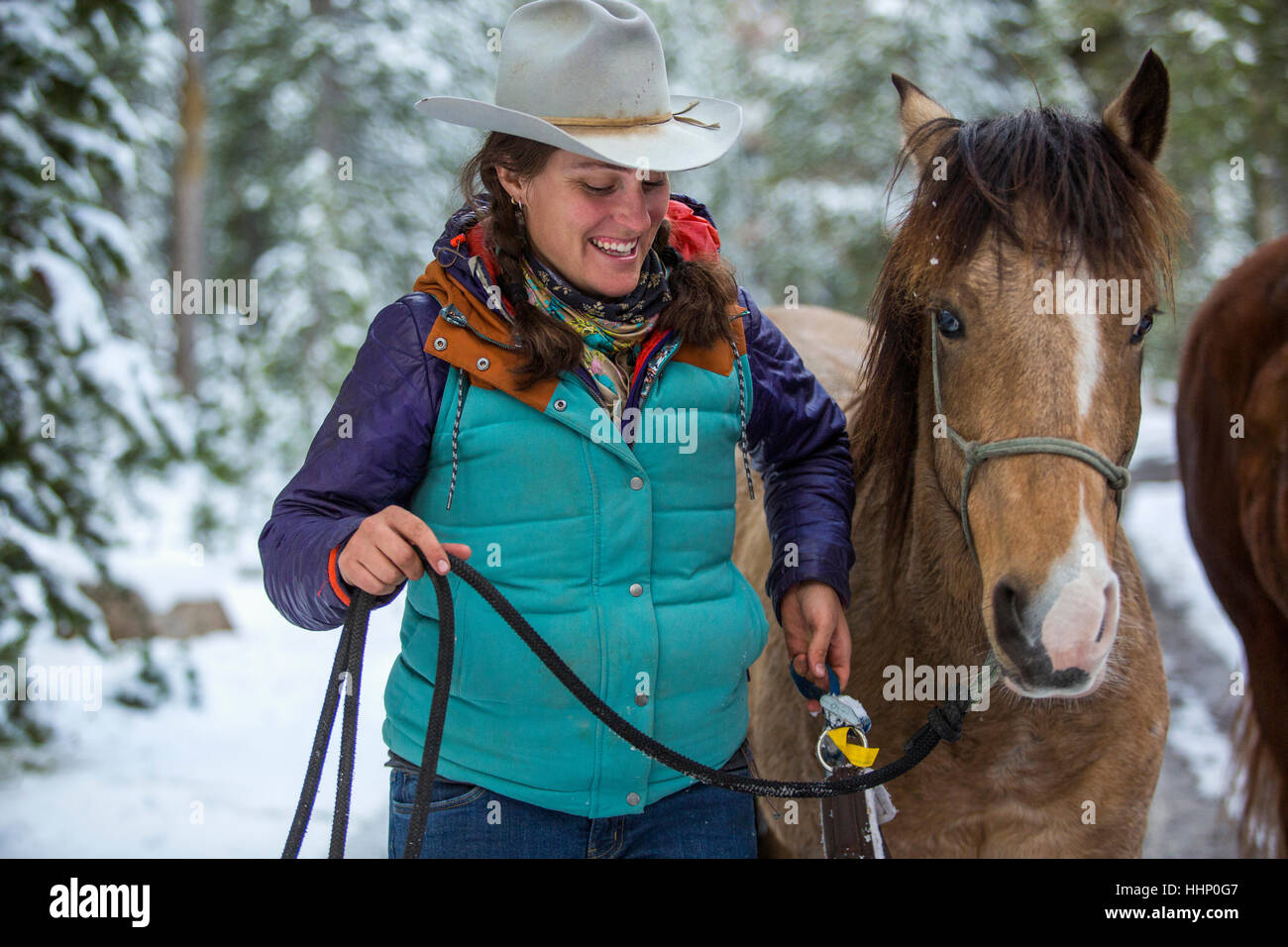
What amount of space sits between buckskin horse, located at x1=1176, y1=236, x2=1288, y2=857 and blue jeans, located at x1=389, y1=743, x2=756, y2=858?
274 cm

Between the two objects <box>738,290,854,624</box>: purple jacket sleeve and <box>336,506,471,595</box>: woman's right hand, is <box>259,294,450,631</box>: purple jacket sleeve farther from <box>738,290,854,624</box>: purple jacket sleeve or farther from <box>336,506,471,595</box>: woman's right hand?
<box>738,290,854,624</box>: purple jacket sleeve

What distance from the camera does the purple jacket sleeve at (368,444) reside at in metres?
1.70

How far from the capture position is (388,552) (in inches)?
59.6

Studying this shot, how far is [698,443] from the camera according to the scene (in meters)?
1.89

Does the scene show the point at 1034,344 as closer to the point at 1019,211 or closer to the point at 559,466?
the point at 1019,211

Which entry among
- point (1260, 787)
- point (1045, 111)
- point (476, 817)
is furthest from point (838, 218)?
point (476, 817)

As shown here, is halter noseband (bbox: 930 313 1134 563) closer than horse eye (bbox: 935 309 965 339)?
Yes

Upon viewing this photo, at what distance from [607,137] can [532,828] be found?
121cm

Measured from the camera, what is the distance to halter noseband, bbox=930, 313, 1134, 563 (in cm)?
167

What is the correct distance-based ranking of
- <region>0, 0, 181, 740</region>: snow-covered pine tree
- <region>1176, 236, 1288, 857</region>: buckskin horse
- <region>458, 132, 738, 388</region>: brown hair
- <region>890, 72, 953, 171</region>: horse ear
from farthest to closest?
<region>0, 0, 181, 740</region>: snow-covered pine tree < <region>1176, 236, 1288, 857</region>: buckskin horse < <region>890, 72, 953, 171</region>: horse ear < <region>458, 132, 738, 388</region>: brown hair

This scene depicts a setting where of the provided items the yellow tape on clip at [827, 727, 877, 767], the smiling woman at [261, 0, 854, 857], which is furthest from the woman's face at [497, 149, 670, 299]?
the yellow tape on clip at [827, 727, 877, 767]

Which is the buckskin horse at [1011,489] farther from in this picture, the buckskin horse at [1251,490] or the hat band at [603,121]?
the buckskin horse at [1251,490]

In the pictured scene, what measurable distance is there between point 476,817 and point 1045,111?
169cm
